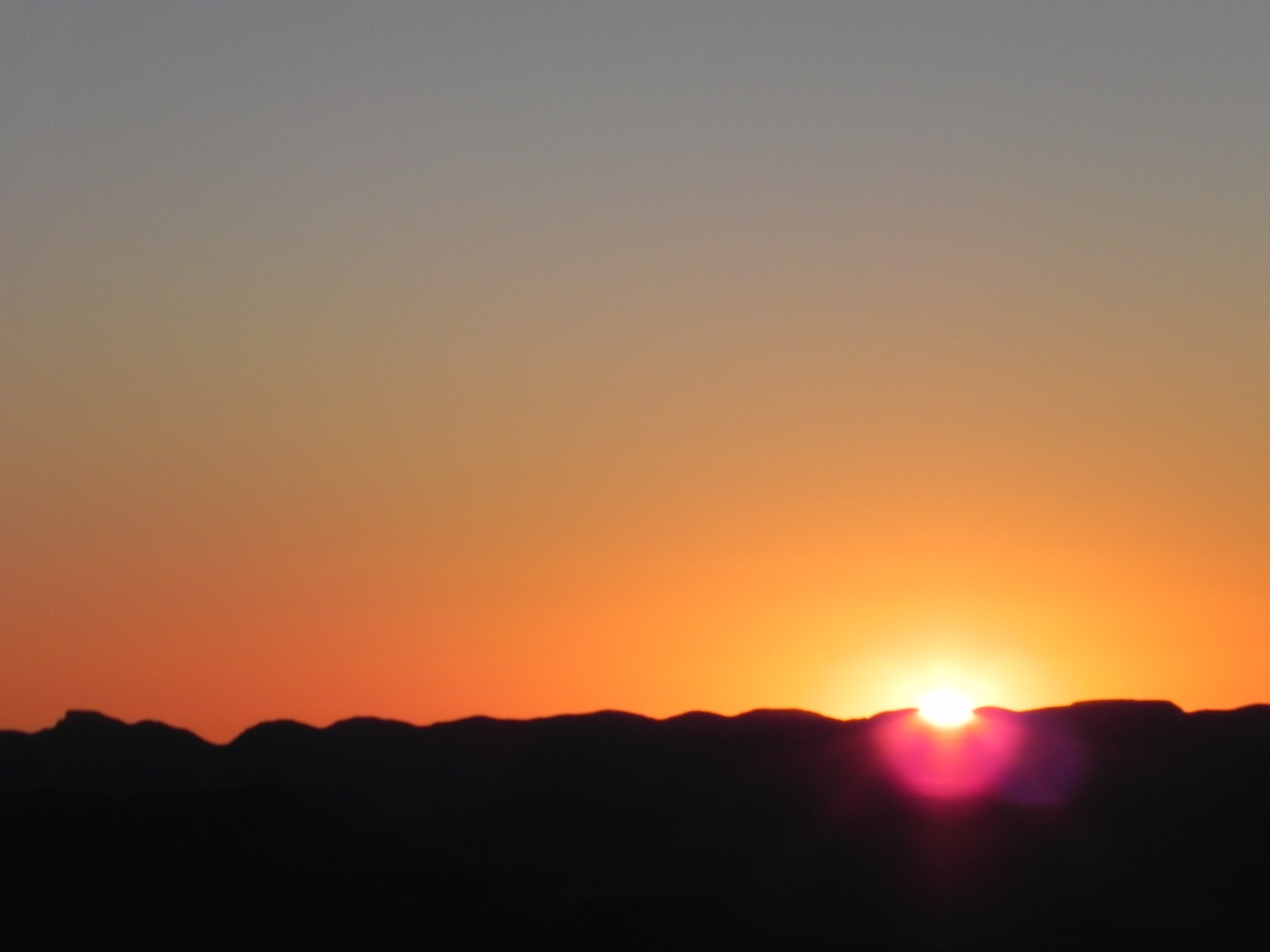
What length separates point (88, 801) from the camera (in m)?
38.4

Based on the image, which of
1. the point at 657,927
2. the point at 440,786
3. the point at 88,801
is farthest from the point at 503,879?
the point at 440,786

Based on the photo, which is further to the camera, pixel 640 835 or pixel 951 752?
pixel 951 752

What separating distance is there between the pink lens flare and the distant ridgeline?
0.14m

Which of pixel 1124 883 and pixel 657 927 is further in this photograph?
pixel 1124 883

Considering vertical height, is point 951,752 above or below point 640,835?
above

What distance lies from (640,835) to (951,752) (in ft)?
33.6

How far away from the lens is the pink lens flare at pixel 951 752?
5062 cm

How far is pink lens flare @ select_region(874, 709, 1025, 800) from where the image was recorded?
5062 cm

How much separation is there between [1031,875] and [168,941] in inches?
977

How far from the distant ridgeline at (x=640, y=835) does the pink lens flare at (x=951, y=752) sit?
5.7 inches

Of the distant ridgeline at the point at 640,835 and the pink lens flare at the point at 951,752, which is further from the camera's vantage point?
the pink lens flare at the point at 951,752

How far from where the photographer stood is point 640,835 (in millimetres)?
50219

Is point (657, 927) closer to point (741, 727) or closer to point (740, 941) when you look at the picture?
point (740, 941)

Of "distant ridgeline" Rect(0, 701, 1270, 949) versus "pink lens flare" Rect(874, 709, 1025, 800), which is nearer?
"distant ridgeline" Rect(0, 701, 1270, 949)
